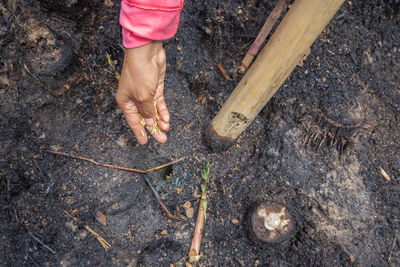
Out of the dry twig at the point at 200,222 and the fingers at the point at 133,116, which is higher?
the fingers at the point at 133,116

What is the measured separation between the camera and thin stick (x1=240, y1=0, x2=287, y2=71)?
1.86 meters

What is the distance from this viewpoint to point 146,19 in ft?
3.97

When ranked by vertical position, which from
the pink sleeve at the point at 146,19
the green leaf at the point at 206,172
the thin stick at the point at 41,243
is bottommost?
the thin stick at the point at 41,243

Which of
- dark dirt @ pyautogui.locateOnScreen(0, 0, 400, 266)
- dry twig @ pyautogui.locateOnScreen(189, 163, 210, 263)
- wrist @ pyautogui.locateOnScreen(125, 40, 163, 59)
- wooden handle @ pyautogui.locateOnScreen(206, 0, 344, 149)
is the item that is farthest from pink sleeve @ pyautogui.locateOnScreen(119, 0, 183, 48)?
dry twig @ pyautogui.locateOnScreen(189, 163, 210, 263)

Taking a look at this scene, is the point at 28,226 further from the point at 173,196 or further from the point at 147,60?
the point at 147,60

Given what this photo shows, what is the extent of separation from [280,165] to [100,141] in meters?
1.24

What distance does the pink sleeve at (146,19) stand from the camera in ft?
3.86

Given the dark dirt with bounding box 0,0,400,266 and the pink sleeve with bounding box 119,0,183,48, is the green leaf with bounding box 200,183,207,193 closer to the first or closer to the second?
the dark dirt with bounding box 0,0,400,266

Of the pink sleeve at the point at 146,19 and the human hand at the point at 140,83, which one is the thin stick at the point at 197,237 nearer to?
the human hand at the point at 140,83

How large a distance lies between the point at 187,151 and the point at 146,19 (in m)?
0.98

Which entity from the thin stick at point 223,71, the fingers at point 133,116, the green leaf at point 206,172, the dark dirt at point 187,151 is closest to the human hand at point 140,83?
the fingers at point 133,116

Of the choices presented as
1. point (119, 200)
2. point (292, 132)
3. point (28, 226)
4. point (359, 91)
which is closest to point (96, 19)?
point (119, 200)

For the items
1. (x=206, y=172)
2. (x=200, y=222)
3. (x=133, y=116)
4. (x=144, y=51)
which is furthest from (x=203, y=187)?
(x=144, y=51)

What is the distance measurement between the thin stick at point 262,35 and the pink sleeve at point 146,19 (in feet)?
2.84
